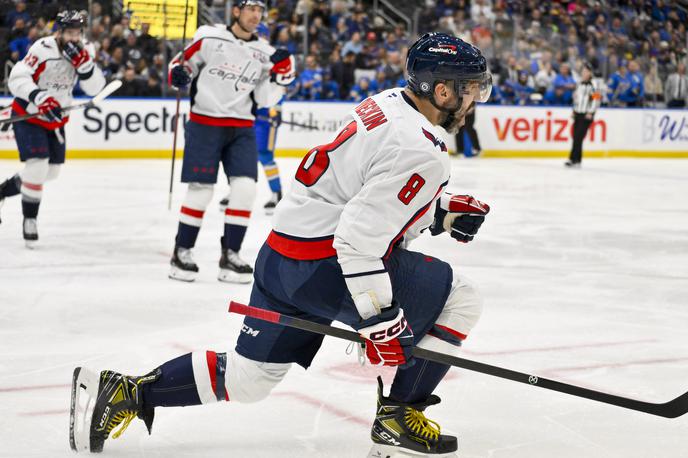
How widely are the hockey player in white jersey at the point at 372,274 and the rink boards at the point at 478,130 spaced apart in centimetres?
940

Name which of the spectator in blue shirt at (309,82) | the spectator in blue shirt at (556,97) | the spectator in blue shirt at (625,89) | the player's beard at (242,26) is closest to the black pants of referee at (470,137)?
the spectator in blue shirt at (556,97)

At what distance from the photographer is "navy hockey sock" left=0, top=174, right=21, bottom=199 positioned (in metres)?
6.34

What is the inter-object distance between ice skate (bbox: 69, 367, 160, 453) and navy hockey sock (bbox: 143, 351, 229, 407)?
0.02 meters

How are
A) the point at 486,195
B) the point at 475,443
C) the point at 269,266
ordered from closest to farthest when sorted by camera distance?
1. the point at 269,266
2. the point at 475,443
3. the point at 486,195

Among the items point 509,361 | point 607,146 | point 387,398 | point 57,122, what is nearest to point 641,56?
point 607,146

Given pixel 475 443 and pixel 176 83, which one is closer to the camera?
pixel 475 443

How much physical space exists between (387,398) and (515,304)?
217cm

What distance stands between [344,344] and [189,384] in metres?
1.34

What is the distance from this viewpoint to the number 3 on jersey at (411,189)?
210 centimetres

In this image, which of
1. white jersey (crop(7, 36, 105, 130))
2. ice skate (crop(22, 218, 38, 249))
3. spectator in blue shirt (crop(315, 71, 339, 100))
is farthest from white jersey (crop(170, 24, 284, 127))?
spectator in blue shirt (crop(315, 71, 339, 100))

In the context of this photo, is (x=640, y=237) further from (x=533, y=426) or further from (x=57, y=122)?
(x=533, y=426)

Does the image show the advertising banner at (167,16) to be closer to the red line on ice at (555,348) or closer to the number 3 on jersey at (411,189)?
the red line on ice at (555,348)

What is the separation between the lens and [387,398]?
7.91ft

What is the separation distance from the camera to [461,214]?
2.58 m
